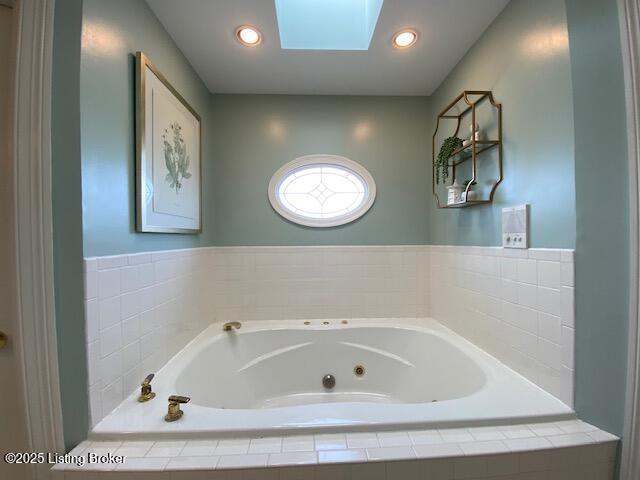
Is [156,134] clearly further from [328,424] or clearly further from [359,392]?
[359,392]

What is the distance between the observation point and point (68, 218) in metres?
0.83

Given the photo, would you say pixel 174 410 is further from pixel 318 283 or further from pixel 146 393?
pixel 318 283

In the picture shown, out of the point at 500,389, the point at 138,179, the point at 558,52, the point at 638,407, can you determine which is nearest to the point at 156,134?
the point at 138,179

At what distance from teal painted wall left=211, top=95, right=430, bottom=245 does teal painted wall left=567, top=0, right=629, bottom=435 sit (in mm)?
1197

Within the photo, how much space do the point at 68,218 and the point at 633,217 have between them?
65.3 inches

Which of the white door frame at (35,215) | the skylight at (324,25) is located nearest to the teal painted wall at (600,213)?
the skylight at (324,25)

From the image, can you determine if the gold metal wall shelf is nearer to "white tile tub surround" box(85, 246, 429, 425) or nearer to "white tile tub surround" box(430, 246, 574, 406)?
"white tile tub surround" box(430, 246, 574, 406)

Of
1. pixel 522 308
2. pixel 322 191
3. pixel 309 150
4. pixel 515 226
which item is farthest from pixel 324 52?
pixel 522 308

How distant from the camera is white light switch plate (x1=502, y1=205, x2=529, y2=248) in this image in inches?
44.6

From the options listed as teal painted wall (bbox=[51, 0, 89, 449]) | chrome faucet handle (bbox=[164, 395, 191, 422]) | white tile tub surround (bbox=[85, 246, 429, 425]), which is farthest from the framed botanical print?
chrome faucet handle (bbox=[164, 395, 191, 422])

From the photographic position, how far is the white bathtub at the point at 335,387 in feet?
2.99

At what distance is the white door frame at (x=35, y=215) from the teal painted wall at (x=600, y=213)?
1652 millimetres

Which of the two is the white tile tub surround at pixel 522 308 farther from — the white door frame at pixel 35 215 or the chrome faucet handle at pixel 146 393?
the white door frame at pixel 35 215

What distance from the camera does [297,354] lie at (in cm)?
188
